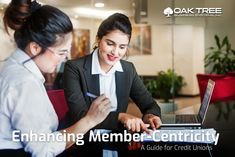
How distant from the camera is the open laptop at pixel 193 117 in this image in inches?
48.2

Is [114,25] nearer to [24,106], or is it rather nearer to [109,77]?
[109,77]

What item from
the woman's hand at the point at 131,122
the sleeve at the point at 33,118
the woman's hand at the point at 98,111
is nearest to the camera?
the sleeve at the point at 33,118

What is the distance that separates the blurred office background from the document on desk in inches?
6.0

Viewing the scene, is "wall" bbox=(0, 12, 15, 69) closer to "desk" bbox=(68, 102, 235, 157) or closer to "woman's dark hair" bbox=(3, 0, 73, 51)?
"woman's dark hair" bbox=(3, 0, 73, 51)

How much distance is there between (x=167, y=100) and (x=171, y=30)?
0.97ft

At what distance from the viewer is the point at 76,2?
119 centimetres

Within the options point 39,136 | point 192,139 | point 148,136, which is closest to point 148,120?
point 148,136

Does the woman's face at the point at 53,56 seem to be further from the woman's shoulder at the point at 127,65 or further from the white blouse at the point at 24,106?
the woman's shoulder at the point at 127,65

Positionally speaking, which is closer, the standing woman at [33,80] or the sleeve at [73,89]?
the standing woman at [33,80]

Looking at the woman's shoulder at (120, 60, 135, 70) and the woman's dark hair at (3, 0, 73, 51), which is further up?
the woman's dark hair at (3, 0, 73, 51)

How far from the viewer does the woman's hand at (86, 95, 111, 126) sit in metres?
1.05

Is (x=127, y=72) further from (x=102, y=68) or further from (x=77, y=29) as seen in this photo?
(x=77, y=29)

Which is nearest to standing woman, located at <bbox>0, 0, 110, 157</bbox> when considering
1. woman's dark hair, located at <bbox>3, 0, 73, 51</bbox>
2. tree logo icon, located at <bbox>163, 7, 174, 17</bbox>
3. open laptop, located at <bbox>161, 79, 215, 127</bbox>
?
woman's dark hair, located at <bbox>3, 0, 73, 51</bbox>

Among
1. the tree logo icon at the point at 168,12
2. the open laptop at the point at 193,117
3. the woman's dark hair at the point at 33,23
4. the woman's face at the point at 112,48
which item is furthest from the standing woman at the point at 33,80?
the tree logo icon at the point at 168,12
